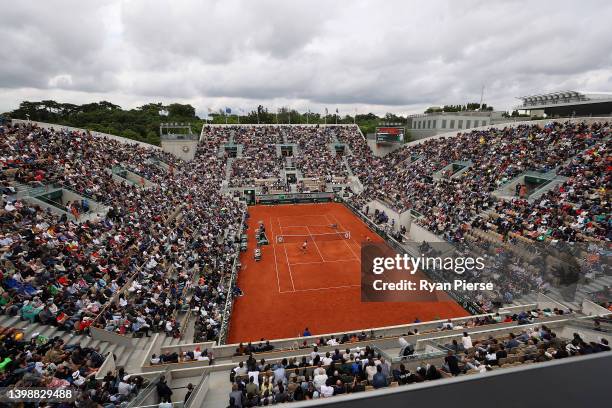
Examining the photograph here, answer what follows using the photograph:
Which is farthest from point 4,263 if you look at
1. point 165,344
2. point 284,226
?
point 284,226

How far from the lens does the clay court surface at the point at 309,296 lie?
18.1 m

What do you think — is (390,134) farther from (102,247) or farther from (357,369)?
(357,369)

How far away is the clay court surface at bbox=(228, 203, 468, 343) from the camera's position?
59.3 feet

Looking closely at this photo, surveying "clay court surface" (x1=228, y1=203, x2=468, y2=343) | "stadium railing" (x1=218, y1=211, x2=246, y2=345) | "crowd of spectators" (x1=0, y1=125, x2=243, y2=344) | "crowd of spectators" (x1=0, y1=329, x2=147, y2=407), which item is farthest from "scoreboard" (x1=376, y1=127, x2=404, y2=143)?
"crowd of spectators" (x1=0, y1=329, x2=147, y2=407)

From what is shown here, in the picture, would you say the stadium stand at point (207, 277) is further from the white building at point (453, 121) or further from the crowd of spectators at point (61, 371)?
the white building at point (453, 121)

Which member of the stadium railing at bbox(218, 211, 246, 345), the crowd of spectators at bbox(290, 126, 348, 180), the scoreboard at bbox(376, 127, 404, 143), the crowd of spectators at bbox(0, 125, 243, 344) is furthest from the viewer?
the scoreboard at bbox(376, 127, 404, 143)

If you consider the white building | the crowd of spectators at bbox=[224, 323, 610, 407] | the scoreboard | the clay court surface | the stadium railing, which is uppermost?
the white building

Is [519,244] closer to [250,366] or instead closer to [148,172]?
[250,366]

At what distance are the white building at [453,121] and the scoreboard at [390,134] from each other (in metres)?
6.14

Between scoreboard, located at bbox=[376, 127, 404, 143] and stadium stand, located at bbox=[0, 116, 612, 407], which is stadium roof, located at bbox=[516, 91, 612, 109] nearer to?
stadium stand, located at bbox=[0, 116, 612, 407]

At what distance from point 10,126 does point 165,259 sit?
1804 centimetres

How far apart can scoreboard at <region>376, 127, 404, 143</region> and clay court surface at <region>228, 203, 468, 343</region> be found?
88.5 feet

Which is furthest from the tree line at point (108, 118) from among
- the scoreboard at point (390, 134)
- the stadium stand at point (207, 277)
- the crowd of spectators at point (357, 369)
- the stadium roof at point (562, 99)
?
the crowd of spectators at point (357, 369)

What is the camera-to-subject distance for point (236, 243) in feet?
90.6
